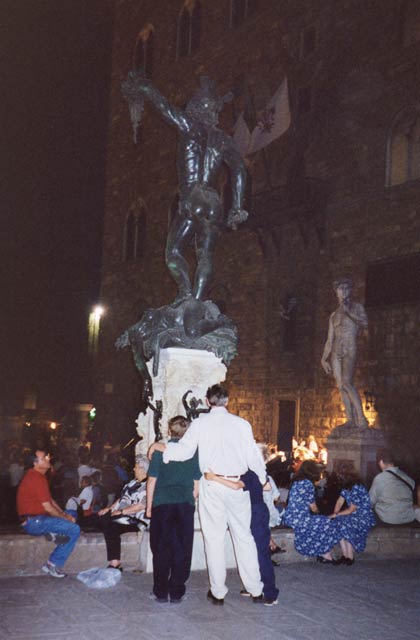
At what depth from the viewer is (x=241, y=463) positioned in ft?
18.6

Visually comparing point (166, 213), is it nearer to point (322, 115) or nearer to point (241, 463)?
point (322, 115)

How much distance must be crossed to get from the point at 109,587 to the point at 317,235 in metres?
16.2

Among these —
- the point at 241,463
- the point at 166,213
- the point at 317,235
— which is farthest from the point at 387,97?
the point at 241,463

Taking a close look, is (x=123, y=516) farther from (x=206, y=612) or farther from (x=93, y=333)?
(x=93, y=333)

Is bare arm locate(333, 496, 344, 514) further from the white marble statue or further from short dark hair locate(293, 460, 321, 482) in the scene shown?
the white marble statue

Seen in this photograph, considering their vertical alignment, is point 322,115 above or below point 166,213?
above

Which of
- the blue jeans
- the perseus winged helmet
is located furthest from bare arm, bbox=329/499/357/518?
the perseus winged helmet

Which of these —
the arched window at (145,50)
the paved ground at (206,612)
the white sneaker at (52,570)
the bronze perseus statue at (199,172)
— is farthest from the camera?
the arched window at (145,50)

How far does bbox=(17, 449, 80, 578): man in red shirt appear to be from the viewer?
6.22m

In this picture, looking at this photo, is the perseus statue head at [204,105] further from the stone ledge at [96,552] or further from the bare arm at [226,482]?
the stone ledge at [96,552]

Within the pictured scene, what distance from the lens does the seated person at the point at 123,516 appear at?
21.4 ft

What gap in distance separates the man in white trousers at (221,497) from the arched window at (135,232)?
23382mm

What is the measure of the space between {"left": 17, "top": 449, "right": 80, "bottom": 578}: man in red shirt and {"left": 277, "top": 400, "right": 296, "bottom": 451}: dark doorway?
1537 cm

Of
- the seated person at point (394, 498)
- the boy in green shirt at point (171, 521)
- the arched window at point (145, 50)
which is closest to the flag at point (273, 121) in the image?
the arched window at point (145, 50)
